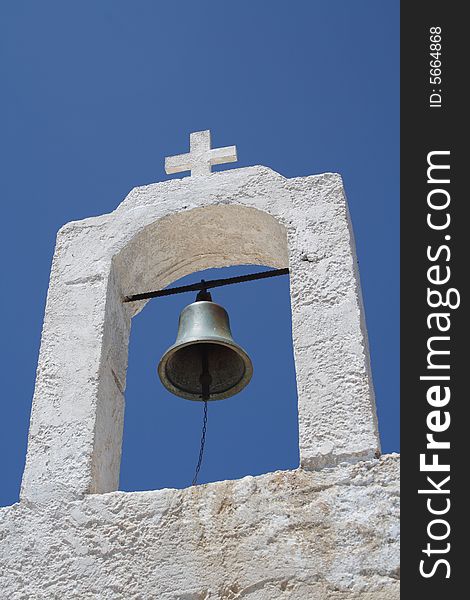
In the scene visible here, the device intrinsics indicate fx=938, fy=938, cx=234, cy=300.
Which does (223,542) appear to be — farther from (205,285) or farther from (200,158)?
(200,158)

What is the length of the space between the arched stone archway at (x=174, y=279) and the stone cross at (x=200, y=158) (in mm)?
162

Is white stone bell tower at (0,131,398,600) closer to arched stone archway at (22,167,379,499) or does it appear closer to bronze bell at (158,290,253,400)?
arched stone archway at (22,167,379,499)

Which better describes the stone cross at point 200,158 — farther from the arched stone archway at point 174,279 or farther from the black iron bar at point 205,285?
the black iron bar at point 205,285

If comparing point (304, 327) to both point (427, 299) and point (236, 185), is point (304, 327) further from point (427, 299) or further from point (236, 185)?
point (236, 185)

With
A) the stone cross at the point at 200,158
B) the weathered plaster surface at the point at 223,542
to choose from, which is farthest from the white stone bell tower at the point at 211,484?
the stone cross at the point at 200,158

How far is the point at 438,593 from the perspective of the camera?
8.82ft

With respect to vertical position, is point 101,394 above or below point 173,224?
below

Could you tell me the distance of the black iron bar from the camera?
14.0 ft

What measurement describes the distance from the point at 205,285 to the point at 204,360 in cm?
39

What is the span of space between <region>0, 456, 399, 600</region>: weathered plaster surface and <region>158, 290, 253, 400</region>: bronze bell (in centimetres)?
95

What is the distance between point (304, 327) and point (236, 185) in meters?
0.98

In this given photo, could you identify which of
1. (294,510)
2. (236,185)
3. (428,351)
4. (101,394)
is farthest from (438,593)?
(236,185)

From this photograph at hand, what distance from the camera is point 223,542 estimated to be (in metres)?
3.07

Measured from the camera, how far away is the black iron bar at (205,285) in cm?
428
